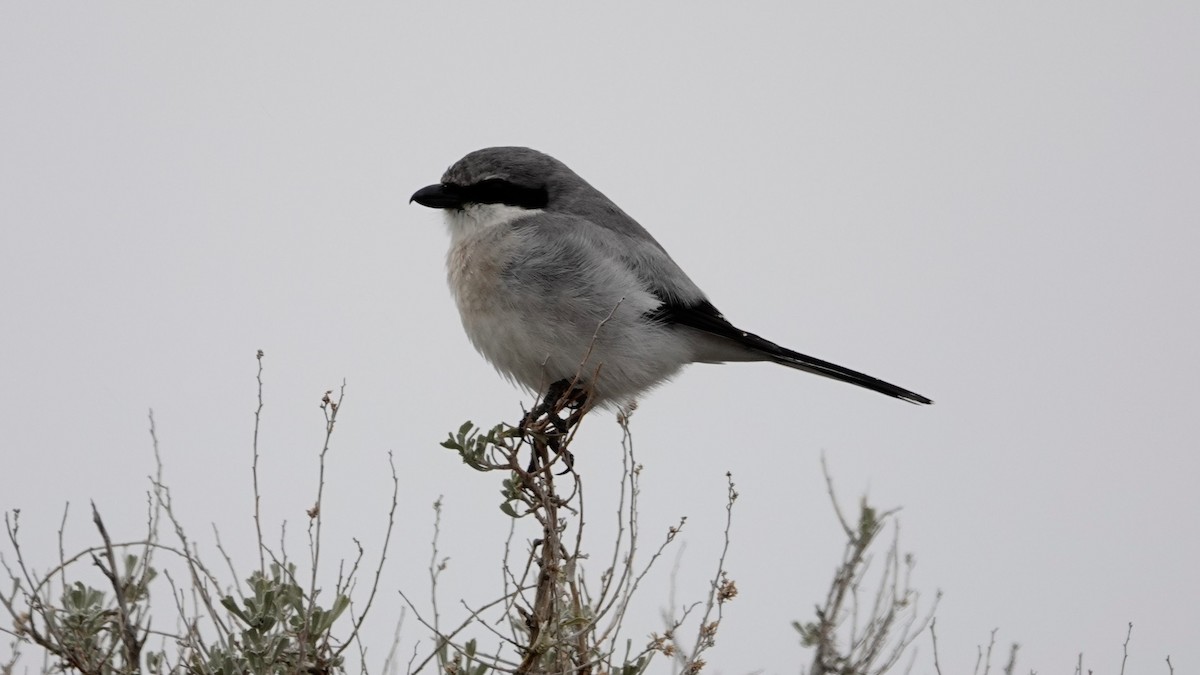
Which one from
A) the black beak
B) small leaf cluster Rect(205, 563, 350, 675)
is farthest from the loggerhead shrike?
small leaf cluster Rect(205, 563, 350, 675)

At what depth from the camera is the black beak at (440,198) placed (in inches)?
179

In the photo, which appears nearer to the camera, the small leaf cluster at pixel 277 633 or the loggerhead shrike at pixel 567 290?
the small leaf cluster at pixel 277 633

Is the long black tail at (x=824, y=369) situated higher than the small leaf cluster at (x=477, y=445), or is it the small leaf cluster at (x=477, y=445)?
the long black tail at (x=824, y=369)

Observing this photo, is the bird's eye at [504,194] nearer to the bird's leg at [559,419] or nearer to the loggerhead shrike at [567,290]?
the loggerhead shrike at [567,290]

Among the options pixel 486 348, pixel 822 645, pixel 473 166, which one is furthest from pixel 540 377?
pixel 822 645

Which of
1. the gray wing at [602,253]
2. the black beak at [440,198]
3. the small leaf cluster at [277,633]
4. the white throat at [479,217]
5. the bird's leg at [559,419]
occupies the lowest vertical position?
the small leaf cluster at [277,633]

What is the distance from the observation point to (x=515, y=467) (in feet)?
10.5

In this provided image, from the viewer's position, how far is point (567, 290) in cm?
423

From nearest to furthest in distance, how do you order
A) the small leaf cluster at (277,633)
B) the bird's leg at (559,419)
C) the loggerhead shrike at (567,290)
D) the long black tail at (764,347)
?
the small leaf cluster at (277,633) → the bird's leg at (559,419) → the loggerhead shrike at (567,290) → the long black tail at (764,347)

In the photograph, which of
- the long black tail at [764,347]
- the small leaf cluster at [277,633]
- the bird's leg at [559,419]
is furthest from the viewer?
the long black tail at [764,347]

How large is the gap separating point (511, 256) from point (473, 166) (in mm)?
524

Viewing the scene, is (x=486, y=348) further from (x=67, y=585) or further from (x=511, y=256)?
(x=67, y=585)

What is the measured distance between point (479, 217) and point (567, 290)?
555 millimetres

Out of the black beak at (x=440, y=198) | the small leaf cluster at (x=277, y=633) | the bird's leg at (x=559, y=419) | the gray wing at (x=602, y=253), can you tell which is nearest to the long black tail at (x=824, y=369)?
the gray wing at (x=602, y=253)
